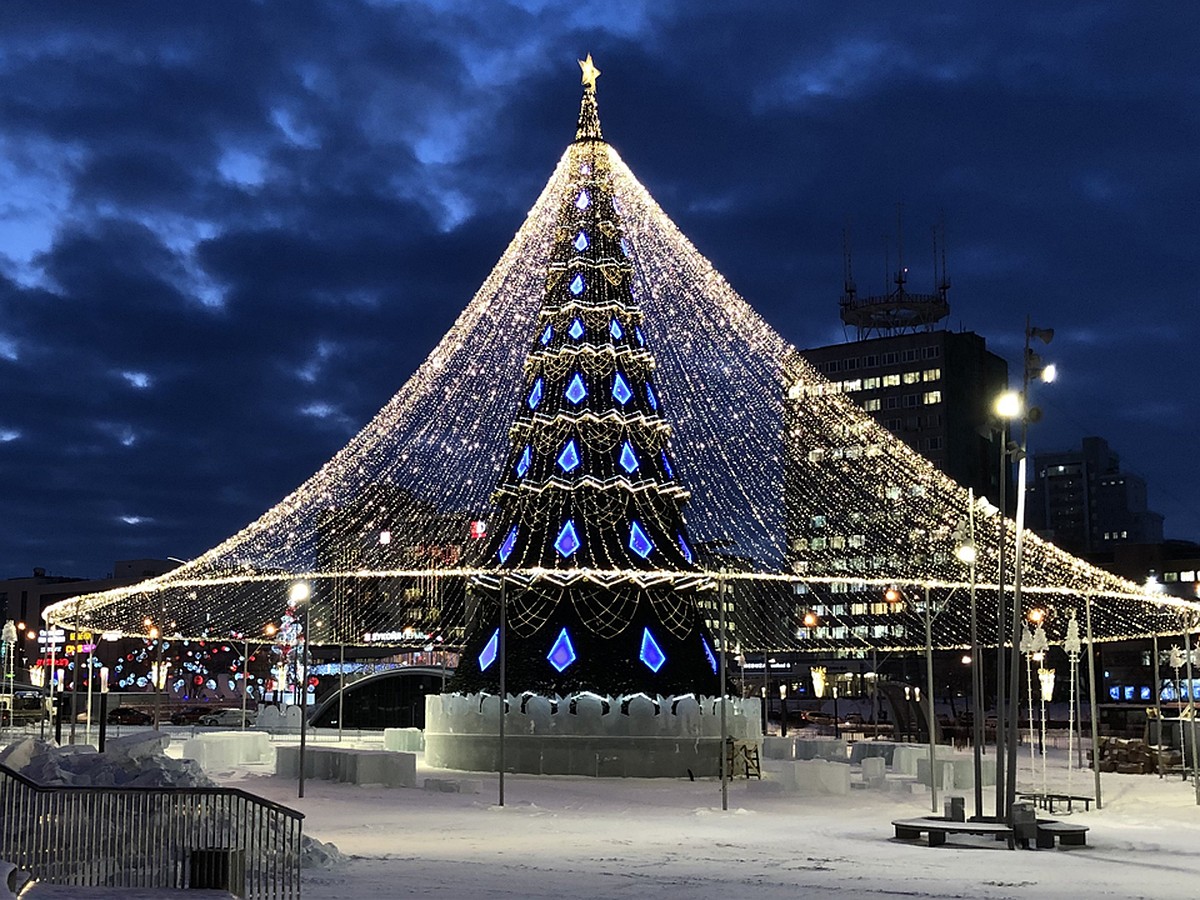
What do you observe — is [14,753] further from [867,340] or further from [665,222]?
[867,340]

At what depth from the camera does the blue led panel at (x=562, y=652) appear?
3709 centimetres

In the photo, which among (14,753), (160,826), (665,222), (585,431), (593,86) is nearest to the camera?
(160,826)

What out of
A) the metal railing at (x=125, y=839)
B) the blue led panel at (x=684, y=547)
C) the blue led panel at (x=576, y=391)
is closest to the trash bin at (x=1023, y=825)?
the metal railing at (x=125, y=839)

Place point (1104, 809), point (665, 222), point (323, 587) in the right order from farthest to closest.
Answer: point (323, 587) → point (665, 222) → point (1104, 809)

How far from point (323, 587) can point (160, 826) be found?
80.8 metres

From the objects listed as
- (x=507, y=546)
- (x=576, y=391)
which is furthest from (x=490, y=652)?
(x=576, y=391)

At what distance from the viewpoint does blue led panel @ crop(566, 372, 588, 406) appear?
127 ft

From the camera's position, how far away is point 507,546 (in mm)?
38531

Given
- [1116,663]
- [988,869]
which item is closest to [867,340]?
[1116,663]

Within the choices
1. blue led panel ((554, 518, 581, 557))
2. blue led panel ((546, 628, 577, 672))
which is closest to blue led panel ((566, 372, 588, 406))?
blue led panel ((554, 518, 581, 557))

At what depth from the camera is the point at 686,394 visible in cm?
4034

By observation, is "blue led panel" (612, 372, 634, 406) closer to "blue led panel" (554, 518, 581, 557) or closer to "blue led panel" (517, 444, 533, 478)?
"blue led panel" (517, 444, 533, 478)

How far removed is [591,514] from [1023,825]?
17.8 meters

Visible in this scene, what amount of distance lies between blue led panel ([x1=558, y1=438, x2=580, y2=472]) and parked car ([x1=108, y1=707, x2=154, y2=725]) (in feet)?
115
